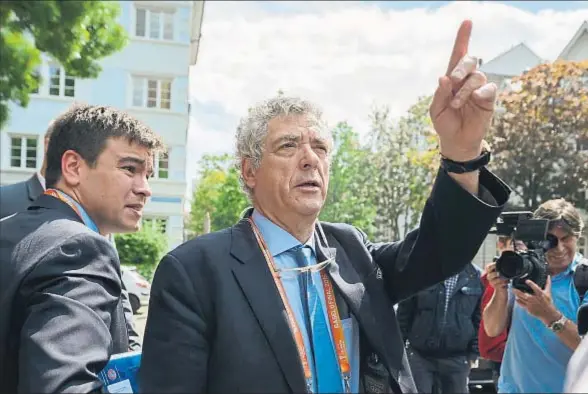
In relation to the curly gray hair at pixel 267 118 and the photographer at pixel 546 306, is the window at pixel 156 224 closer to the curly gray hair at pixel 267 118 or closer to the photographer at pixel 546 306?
the photographer at pixel 546 306

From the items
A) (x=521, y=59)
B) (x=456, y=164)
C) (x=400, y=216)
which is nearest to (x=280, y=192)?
(x=456, y=164)

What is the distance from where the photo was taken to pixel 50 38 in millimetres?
8422

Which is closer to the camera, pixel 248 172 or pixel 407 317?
pixel 248 172

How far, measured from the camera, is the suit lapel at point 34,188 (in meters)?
3.85

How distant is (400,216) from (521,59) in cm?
1213

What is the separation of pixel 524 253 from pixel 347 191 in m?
8.41

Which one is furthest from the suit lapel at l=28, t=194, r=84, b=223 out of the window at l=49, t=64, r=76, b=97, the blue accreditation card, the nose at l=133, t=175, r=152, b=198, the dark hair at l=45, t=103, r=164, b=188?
the window at l=49, t=64, r=76, b=97

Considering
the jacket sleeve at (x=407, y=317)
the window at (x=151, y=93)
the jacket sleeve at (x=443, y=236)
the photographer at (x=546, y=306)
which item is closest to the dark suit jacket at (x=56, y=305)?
the jacket sleeve at (x=443, y=236)

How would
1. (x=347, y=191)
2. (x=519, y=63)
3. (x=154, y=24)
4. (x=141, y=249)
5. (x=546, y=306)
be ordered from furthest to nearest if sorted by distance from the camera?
(x=154, y=24) → (x=141, y=249) → (x=347, y=191) → (x=519, y=63) → (x=546, y=306)

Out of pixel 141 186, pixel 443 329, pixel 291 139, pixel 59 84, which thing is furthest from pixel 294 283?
pixel 59 84

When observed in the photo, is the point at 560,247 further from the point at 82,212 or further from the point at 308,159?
the point at 82,212

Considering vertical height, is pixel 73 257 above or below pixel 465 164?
below

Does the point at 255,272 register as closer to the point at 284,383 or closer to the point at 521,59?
the point at 284,383

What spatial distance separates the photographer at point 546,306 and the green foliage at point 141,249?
1699 cm
